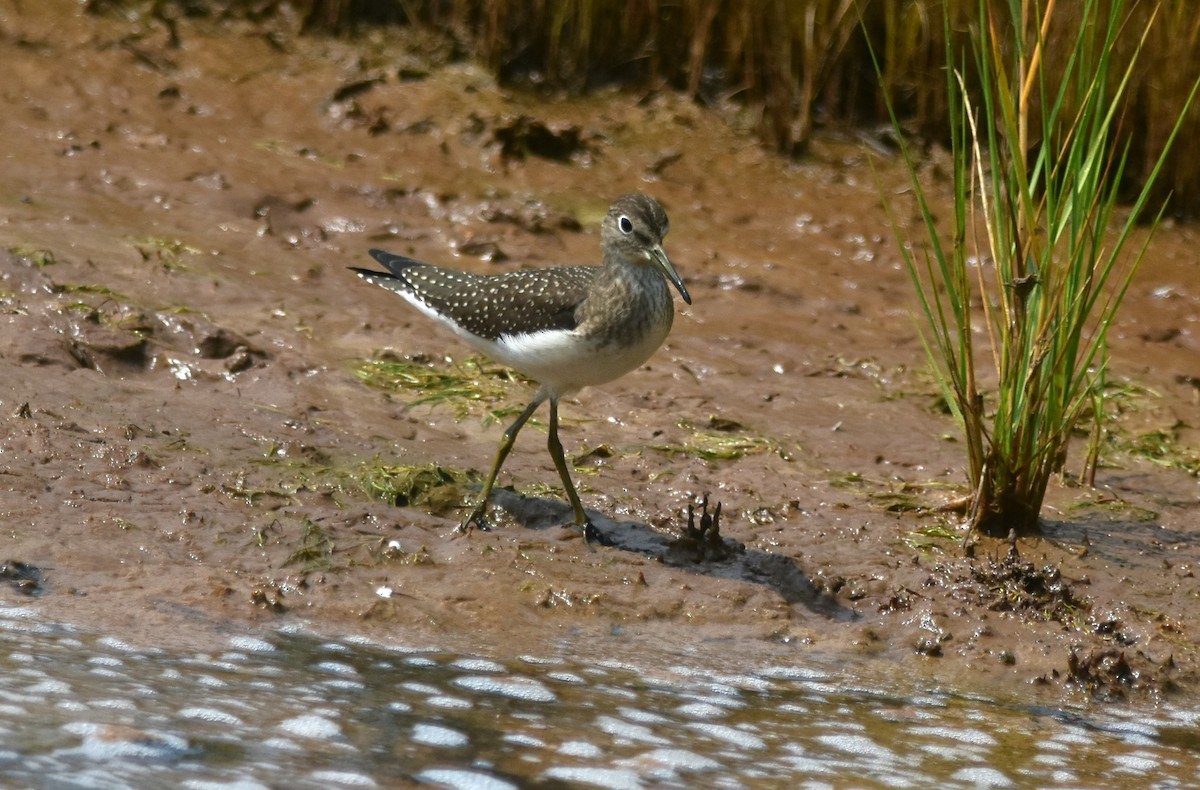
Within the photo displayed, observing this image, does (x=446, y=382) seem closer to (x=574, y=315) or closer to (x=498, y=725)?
(x=574, y=315)

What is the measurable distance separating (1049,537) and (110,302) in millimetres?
4218

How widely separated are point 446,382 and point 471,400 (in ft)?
0.67

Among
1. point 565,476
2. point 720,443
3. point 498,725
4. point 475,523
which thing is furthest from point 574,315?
point 498,725

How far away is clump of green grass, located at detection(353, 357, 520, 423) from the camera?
23.0 feet

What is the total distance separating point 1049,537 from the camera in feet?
19.8

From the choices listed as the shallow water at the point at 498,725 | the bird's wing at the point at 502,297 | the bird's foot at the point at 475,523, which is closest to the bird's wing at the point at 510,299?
the bird's wing at the point at 502,297

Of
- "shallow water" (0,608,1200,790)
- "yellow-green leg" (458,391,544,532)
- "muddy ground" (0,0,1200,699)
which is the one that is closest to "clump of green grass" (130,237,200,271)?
"muddy ground" (0,0,1200,699)

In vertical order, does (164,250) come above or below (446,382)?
above

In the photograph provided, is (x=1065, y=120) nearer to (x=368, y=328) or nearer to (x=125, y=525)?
(x=368, y=328)

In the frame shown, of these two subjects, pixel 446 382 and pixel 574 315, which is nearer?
pixel 574 315

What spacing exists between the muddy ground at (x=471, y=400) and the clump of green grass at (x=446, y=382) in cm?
4

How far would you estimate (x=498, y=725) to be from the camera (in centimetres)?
448

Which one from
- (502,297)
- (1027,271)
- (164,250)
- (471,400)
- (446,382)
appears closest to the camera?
(1027,271)

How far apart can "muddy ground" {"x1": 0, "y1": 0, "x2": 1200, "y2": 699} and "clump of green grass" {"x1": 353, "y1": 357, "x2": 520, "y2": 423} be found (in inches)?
1.7
